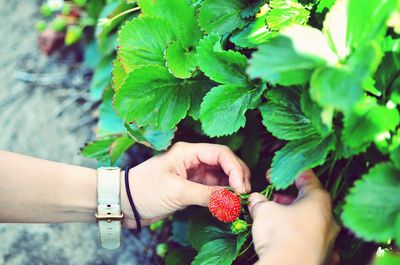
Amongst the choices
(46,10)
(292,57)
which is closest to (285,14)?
(292,57)

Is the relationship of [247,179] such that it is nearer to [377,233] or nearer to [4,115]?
[377,233]

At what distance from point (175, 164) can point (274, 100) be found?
12.2 inches

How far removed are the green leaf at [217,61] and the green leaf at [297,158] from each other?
0.18 meters

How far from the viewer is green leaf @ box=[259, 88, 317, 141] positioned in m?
0.89

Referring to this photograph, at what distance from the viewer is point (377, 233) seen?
68cm

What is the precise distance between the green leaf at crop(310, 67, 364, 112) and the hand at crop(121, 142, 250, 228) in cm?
40

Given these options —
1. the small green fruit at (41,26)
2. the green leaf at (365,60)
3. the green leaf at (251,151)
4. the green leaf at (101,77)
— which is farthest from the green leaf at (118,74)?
the small green fruit at (41,26)

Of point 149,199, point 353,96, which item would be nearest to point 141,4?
point 149,199

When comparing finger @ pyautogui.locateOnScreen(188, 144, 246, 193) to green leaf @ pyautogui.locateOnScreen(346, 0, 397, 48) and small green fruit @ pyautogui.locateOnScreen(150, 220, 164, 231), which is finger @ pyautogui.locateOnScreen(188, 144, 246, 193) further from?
small green fruit @ pyautogui.locateOnScreen(150, 220, 164, 231)

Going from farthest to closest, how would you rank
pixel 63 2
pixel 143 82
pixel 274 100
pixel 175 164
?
pixel 63 2, pixel 175 164, pixel 143 82, pixel 274 100

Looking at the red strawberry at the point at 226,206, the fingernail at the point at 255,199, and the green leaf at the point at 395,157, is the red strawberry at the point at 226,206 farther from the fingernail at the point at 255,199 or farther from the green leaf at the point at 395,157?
the green leaf at the point at 395,157

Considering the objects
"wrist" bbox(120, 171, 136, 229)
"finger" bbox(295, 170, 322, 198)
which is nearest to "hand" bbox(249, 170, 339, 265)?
"finger" bbox(295, 170, 322, 198)

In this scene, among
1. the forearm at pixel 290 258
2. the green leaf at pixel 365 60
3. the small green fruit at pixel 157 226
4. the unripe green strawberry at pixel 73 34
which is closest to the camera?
the green leaf at pixel 365 60

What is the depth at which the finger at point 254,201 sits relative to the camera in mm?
973
